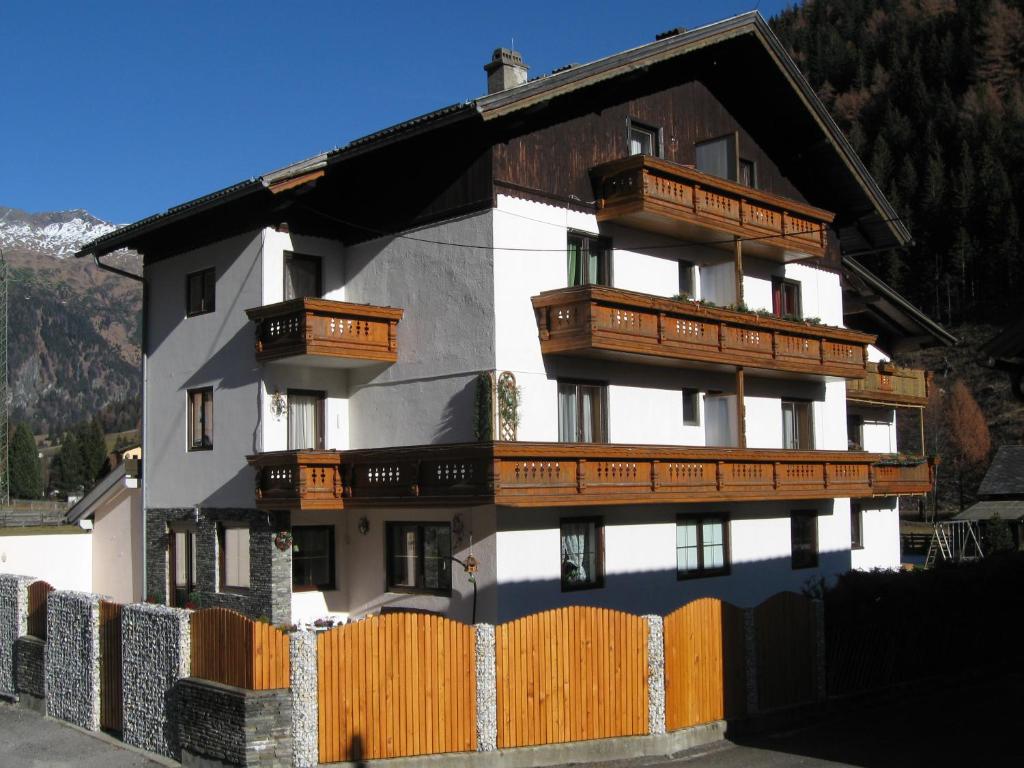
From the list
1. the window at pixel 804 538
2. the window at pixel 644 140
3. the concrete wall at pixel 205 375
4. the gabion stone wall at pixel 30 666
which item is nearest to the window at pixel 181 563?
the concrete wall at pixel 205 375

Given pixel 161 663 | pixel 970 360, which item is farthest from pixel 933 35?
pixel 161 663

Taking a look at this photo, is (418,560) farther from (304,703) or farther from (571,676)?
(304,703)

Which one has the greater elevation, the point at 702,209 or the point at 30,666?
the point at 702,209

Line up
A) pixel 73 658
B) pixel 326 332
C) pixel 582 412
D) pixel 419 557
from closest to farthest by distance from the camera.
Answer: pixel 73 658 < pixel 326 332 < pixel 419 557 < pixel 582 412

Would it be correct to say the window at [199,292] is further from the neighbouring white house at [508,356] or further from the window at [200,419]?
the window at [200,419]

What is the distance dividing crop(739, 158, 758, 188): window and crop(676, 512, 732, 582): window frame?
834 centimetres

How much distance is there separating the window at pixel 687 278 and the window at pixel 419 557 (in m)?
8.44

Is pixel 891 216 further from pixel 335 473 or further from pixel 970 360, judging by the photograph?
pixel 970 360

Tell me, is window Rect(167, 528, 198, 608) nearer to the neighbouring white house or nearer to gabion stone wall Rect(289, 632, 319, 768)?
the neighbouring white house

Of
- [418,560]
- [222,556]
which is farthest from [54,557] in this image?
[418,560]

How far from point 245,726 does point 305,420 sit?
35.5 ft

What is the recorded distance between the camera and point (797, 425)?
29.8 meters

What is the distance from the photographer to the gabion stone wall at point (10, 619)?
21.1 metres

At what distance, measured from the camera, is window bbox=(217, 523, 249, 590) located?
80.3ft
